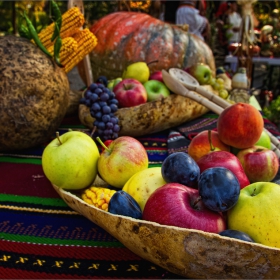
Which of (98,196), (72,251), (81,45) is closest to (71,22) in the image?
(81,45)

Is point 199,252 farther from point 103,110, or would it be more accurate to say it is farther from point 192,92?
point 192,92

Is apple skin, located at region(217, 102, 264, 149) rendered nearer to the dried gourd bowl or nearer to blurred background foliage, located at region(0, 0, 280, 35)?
the dried gourd bowl

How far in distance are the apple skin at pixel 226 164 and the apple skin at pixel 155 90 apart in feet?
2.31

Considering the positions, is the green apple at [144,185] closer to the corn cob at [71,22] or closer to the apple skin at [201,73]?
the corn cob at [71,22]

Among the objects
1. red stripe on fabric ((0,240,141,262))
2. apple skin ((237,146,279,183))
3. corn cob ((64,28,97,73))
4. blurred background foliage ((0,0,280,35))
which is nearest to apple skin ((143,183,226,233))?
red stripe on fabric ((0,240,141,262))

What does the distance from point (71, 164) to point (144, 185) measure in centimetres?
22

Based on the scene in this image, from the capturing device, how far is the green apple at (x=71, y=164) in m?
0.83

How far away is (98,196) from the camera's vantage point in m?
0.77

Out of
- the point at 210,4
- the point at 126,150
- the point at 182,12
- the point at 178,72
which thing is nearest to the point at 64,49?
the point at 178,72

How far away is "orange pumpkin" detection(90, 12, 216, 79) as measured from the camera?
2043 millimetres

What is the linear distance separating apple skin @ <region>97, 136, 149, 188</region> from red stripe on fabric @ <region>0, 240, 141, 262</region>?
200 mm

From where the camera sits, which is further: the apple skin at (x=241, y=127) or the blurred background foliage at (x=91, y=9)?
the blurred background foliage at (x=91, y=9)

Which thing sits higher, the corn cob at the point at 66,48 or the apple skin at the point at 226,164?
the corn cob at the point at 66,48

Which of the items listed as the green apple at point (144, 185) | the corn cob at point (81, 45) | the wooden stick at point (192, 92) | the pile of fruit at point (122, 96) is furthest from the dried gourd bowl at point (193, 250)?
the corn cob at point (81, 45)
